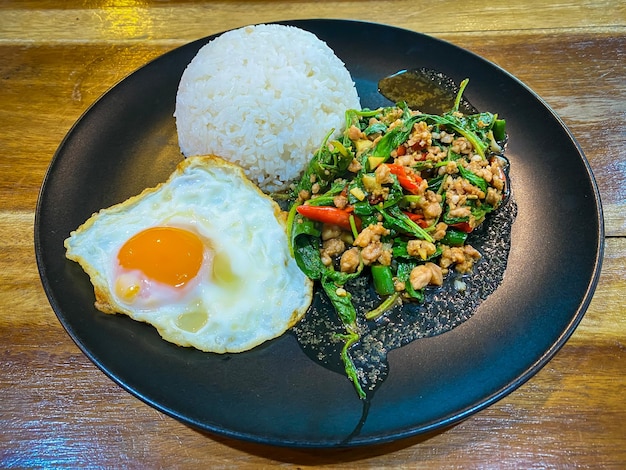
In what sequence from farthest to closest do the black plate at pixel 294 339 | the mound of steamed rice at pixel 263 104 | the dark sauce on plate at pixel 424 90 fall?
1. the dark sauce on plate at pixel 424 90
2. the mound of steamed rice at pixel 263 104
3. the black plate at pixel 294 339

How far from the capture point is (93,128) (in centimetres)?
271

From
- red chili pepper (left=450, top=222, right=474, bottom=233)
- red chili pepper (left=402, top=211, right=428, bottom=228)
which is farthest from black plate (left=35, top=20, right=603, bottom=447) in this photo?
red chili pepper (left=402, top=211, right=428, bottom=228)

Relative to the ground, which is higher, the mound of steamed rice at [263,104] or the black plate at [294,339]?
the mound of steamed rice at [263,104]

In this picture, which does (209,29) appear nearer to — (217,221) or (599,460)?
(217,221)

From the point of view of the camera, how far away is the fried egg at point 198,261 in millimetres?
2102

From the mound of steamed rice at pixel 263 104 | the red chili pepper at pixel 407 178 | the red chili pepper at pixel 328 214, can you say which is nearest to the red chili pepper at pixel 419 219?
the red chili pepper at pixel 407 178

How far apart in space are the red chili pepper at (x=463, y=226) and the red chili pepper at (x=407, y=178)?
246mm

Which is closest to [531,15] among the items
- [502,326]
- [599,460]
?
[502,326]

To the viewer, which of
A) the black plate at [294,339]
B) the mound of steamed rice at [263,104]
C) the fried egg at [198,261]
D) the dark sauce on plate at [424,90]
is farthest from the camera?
the dark sauce on plate at [424,90]

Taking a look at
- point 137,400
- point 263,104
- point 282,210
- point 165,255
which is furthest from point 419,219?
point 137,400

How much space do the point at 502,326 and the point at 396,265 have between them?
0.51 meters

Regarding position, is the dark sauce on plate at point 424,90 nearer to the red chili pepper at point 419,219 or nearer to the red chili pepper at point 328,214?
the red chili pepper at point 419,219

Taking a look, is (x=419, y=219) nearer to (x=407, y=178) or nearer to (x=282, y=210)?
(x=407, y=178)

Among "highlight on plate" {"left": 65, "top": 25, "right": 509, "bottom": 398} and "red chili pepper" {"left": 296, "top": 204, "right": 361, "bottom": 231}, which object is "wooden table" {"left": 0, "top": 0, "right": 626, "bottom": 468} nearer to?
"highlight on plate" {"left": 65, "top": 25, "right": 509, "bottom": 398}
